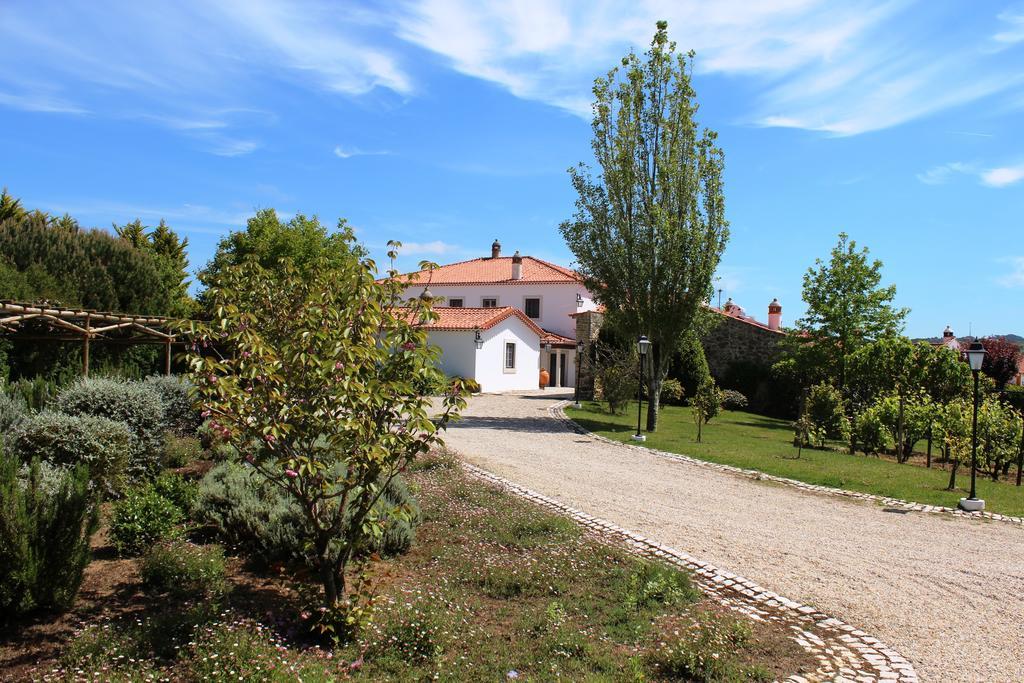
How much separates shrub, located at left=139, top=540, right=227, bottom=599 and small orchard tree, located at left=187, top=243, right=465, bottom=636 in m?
1.02

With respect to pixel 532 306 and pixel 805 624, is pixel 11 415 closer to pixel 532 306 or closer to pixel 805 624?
pixel 805 624

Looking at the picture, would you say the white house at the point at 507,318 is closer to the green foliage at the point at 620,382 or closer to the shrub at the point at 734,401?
the green foliage at the point at 620,382

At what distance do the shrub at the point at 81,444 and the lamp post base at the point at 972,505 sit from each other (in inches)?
458

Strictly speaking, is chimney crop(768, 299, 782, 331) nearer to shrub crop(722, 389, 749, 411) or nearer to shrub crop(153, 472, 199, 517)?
shrub crop(722, 389, 749, 411)

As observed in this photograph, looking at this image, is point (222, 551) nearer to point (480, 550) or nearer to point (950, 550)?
point (480, 550)

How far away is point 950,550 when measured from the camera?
8.49 meters

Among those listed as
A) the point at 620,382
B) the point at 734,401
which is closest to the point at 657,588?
the point at 620,382

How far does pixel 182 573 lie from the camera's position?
5.56 m

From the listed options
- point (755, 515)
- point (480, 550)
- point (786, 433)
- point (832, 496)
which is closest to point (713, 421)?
point (786, 433)

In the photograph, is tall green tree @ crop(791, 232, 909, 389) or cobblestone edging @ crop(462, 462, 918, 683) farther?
tall green tree @ crop(791, 232, 909, 389)

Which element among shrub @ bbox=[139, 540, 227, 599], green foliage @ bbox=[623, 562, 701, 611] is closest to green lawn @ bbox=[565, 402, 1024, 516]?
green foliage @ bbox=[623, 562, 701, 611]

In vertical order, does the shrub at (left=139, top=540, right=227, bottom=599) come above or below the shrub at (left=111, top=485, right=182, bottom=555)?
below

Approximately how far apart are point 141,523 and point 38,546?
1378mm

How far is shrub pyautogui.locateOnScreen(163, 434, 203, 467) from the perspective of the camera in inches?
354
